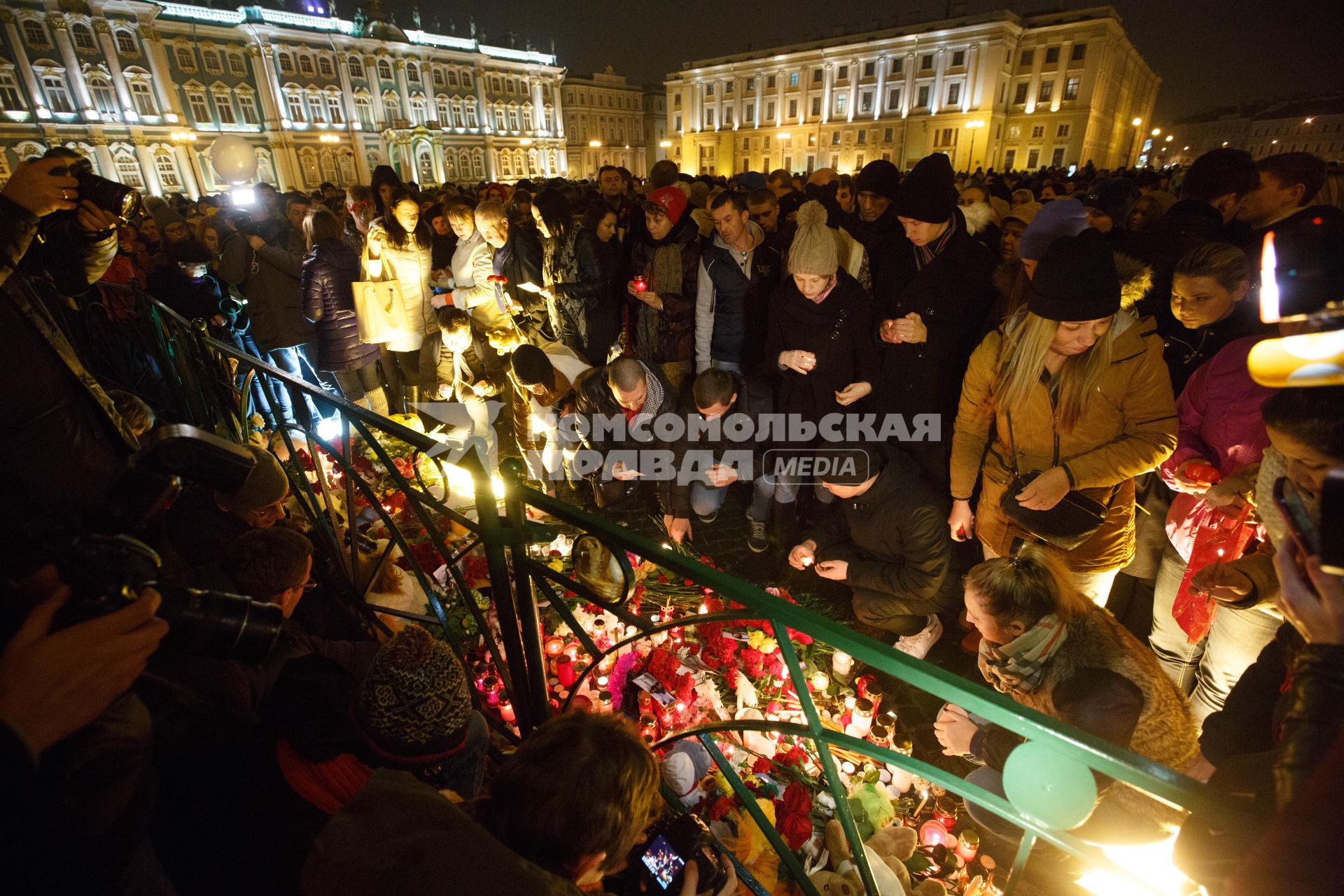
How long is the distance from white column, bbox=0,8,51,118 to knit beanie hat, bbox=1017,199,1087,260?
2324 inches

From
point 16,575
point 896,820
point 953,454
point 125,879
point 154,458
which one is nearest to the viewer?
point 16,575

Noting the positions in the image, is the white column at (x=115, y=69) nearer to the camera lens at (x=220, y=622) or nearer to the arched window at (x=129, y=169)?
the arched window at (x=129, y=169)

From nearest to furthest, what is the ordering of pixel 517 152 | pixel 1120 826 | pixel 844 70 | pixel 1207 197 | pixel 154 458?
pixel 154 458 < pixel 1120 826 < pixel 1207 197 < pixel 844 70 < pixel 517 152

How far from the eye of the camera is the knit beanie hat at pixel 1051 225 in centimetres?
301

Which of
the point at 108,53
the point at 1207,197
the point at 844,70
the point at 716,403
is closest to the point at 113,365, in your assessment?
the point at 716,403

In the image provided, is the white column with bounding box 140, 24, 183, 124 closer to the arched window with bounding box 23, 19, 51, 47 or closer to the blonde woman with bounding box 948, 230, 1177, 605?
the arched window with bounding box 23, 19, 51, 47

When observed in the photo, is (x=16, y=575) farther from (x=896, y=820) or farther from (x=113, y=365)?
(x=113, y=365)

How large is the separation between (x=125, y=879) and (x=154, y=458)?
916mm

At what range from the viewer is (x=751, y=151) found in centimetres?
6475

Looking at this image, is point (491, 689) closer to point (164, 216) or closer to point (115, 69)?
point (164, 216)

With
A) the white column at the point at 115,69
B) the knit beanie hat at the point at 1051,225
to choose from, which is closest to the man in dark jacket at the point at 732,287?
the knit beanie hat at the point at 1051,225

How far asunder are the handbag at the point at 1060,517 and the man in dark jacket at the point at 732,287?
7.52 ft

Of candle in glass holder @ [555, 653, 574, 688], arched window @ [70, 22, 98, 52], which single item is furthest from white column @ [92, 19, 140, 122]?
candle in glass holder @ [555, 653, 574, 688]

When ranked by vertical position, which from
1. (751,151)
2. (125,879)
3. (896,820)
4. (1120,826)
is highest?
(751,151)
